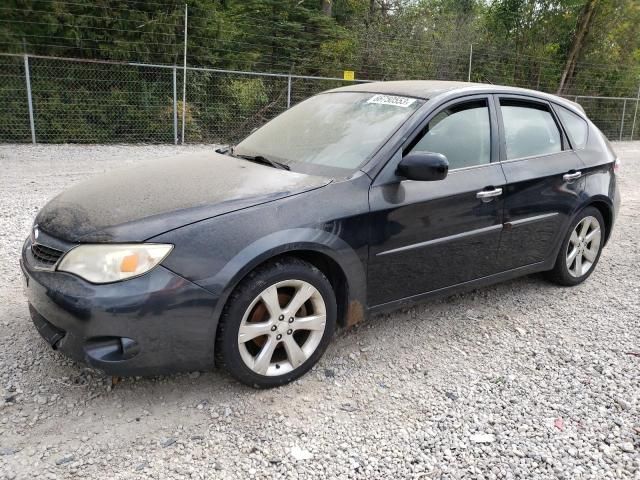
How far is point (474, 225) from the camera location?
11.8 ft

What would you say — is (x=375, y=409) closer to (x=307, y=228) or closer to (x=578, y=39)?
(x=307, y=228)

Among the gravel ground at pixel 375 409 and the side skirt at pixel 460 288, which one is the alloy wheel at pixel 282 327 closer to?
the gravel ground at pixel 375 409

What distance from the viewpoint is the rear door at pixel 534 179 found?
12.6 feet

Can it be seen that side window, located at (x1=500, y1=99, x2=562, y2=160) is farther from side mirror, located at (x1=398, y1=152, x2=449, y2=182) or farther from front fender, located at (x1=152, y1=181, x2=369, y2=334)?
front fender, located at (x1=152, y1=181, x2=369, y2=334)

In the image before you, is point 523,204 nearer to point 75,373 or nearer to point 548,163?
point 548,163

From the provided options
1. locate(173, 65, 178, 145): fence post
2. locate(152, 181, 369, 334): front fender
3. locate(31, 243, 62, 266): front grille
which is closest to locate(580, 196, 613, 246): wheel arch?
locate(152, 181, 369, 334): front fender

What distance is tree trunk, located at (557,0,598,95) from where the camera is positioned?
20.6m

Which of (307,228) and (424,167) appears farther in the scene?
(424,167)

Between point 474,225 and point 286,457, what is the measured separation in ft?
6.38

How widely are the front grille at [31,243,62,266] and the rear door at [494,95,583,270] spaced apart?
9.10 feet

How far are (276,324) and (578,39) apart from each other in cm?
2193

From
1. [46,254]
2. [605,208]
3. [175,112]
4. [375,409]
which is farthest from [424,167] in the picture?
[175,112]

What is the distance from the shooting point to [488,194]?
3629mm

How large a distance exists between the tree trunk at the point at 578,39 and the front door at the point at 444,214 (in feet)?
62.5
